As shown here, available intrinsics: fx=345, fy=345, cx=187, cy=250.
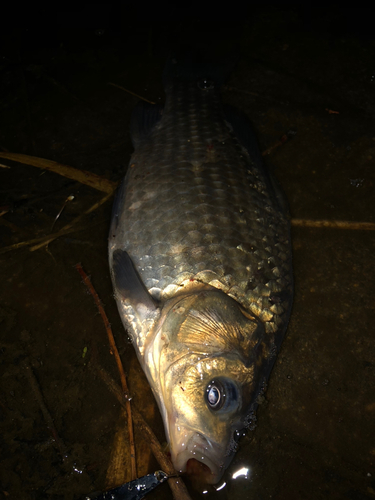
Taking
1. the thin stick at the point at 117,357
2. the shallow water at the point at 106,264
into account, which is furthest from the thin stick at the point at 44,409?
the thin stick at the point at 117,357

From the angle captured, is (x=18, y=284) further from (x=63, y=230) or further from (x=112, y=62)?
(x=112, y=62)

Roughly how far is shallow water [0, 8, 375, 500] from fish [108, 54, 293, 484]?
1.06 ft

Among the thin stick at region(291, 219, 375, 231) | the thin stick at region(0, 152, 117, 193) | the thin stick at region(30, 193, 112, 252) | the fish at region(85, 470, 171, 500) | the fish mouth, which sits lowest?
the fish at region(85, 470, 171, 500)

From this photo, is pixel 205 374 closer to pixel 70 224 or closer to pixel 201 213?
pixel 201 213

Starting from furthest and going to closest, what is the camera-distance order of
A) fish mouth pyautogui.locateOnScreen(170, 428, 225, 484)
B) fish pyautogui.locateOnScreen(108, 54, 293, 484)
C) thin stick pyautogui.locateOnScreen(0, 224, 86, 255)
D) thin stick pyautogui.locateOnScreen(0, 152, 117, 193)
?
thin stick pyautogui.locateOnScreen(0, 152, 117, 193), thin stick pyautogui.locateOnScreen(0, 224, 86, 255), fish pyautogui.locateOnScreen(108, 54, 293, 484), fish mouth pyautogui.locateOnScreen(170, 428, 225, 484)

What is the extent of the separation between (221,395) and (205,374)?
14 cm

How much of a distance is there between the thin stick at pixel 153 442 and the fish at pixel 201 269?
20 cm

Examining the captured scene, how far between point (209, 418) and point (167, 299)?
0.76m

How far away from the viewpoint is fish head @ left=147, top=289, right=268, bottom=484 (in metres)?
1.80

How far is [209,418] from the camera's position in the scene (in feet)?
5.92

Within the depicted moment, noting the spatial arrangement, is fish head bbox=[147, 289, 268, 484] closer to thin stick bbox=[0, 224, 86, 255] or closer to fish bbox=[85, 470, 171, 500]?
fish bbox=[85, 470, 171, 500]

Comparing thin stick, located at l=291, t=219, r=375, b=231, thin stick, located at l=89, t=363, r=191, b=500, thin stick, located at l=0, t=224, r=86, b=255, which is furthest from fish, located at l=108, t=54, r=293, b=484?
thin stick, located at l=0, t=224, r=86, b=255

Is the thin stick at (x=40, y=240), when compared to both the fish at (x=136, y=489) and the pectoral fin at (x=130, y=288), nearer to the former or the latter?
the pectoral fin at (x=130, y=288)

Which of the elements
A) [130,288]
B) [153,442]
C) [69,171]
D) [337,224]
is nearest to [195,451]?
[153,442]
